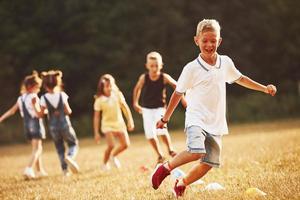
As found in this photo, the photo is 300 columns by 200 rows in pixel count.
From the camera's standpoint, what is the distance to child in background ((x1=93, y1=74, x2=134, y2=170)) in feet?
34.9

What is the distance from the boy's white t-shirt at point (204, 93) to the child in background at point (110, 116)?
460 centimetres

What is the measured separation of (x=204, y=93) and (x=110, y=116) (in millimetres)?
4965

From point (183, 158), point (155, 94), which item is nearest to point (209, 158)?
point (183, 158)

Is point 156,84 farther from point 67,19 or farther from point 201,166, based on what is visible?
point 67,19

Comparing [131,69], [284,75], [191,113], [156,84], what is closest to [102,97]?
[156,84]

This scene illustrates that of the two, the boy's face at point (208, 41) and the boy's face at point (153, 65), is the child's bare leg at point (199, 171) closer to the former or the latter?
the boy's face at point (208, 41)

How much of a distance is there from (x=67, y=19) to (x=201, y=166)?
94.4ft

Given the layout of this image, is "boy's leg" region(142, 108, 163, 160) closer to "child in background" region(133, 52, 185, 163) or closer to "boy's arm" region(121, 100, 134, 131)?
"child in background" region(133, 52, 185, 163)

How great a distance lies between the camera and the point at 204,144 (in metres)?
5.94

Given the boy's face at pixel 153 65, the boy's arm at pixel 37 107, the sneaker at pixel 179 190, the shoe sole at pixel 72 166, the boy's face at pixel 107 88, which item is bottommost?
the shoe sole at pixel 72 166

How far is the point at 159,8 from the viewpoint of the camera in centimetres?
3403

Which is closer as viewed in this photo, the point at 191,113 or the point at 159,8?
the point at 191,113

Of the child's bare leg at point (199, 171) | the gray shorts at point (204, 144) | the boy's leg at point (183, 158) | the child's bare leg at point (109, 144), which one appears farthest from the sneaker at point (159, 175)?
the child's bare leg at point (109, 144)

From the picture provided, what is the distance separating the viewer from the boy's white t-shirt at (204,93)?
5938mm
